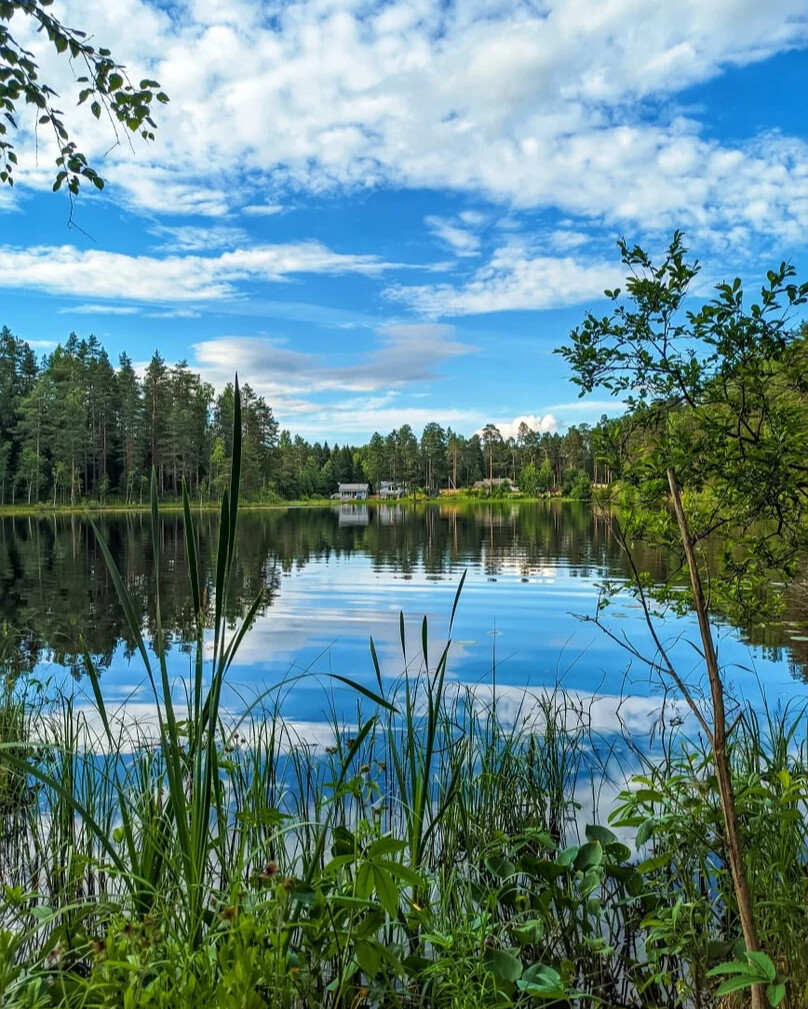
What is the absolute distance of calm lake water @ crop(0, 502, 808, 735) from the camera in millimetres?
7188

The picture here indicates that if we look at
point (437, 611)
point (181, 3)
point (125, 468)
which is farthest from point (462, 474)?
point (181, 3)

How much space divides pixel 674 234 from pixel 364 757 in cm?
370

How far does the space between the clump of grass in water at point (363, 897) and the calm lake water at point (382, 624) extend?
54cm

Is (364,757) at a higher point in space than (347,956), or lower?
lower

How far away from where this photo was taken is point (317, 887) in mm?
1848

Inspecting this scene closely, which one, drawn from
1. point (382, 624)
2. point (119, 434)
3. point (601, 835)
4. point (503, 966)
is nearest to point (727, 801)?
point (503, 966)

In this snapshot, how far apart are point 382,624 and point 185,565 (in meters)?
11.5

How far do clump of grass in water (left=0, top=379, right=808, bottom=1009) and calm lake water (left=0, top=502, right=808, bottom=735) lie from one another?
0.54 m

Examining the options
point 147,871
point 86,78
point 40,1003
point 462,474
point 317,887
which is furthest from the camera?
point 462,474

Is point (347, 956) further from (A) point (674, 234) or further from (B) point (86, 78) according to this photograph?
(B) point (86, 78)

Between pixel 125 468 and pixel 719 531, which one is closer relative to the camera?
pixel 719 531

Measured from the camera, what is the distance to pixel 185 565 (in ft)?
68.3

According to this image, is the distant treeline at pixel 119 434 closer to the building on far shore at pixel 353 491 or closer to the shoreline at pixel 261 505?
the shoreline at pixel 261 505

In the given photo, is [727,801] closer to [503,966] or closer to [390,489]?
[503,966]
